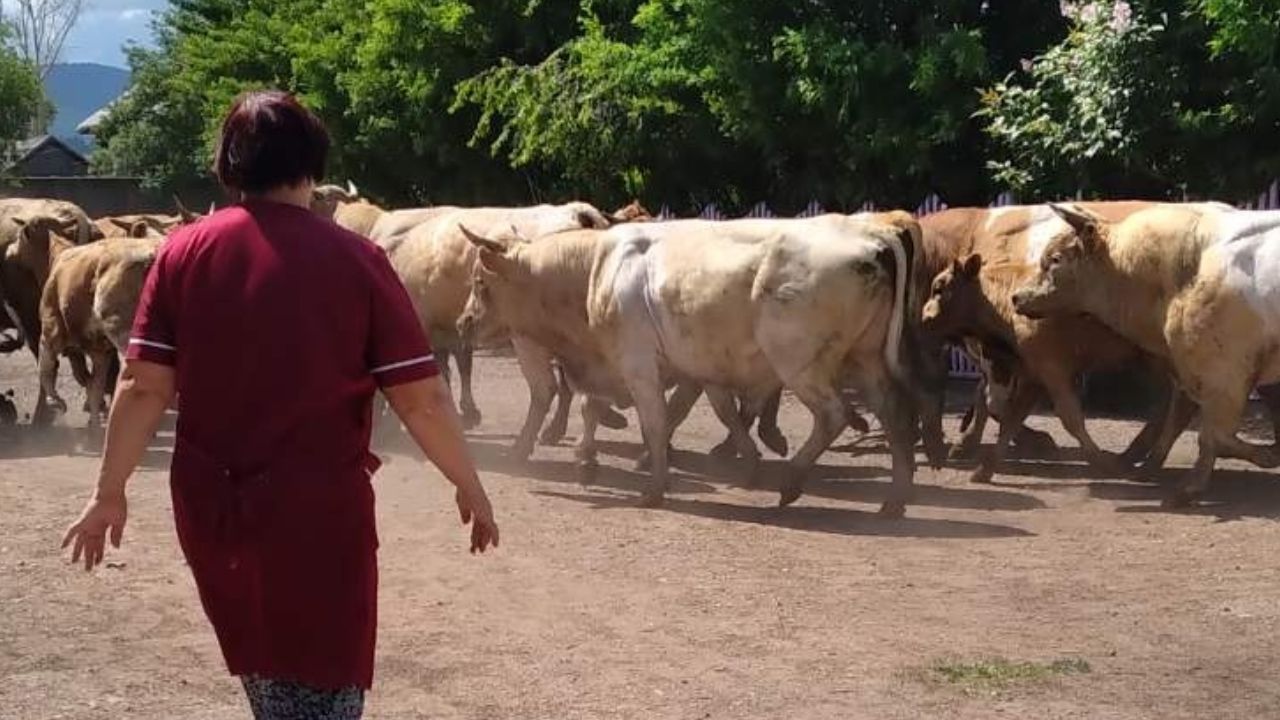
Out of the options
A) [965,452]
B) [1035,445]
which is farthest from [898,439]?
[1035,445]

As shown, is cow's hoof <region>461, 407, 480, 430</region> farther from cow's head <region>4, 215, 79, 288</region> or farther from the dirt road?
cow's head <region>4, 215, 79, 288</region>

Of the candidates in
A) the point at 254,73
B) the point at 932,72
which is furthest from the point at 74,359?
the point at 254,73

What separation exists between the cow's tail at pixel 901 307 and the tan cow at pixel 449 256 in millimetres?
3782

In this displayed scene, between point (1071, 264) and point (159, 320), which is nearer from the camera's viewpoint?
point (159, 320)

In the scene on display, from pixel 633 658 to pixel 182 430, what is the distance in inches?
134

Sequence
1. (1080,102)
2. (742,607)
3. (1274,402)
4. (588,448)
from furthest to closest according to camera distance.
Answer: (1080,102) → (1274,402) → (588,448) → (742,607)

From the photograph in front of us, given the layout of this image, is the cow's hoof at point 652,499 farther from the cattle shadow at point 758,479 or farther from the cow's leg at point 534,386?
the cow's leg at point 534,386

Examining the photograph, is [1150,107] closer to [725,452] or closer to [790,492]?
[725,452]

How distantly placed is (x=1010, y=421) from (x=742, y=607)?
5.13 meters

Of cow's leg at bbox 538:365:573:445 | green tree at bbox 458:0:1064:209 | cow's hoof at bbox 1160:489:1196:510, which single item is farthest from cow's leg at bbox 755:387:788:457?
green tree at bbox 458:0:1064:209

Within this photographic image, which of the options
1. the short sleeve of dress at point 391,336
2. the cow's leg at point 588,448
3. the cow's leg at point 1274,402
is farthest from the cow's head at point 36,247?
the short sleeve of dress at point 391,336

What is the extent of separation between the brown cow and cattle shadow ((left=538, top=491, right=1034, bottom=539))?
1.80 meters

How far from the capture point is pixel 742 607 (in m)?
8.76

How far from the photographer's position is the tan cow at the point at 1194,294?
11.2m
